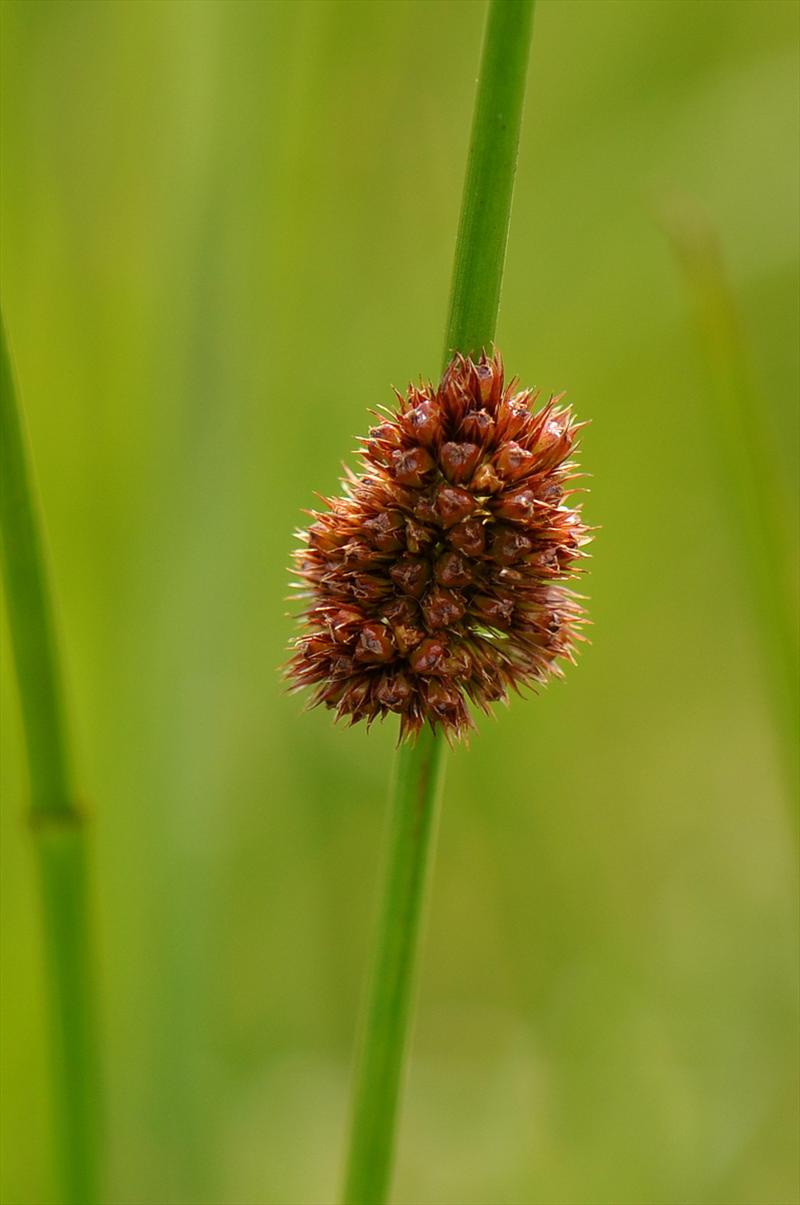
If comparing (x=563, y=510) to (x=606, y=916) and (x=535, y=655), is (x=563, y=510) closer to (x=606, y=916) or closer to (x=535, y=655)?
(x=535, y=655)

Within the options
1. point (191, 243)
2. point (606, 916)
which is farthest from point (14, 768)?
point (606, 916)

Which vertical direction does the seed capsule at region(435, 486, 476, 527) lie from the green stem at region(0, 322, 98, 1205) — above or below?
above

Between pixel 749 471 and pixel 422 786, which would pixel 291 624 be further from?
pixel 422 786

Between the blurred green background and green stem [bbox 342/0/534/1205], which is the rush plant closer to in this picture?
green stem [bbox 342/0/534/1205]

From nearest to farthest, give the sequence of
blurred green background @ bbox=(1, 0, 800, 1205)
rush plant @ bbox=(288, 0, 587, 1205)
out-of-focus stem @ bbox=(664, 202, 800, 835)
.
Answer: rush plant @ bbox=(288, 0, 587, 1205)
out-of-focus stem @ bbox=(664, 202, 800, 835)
blurred green background @ bbox=(1, 0, 800, 1205)

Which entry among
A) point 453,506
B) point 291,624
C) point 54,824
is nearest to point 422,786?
point 453,506

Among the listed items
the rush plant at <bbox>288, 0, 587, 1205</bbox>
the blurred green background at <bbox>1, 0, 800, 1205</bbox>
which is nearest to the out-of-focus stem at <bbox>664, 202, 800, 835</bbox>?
the rush plant at <bbox>288, 0, 587, 1205</bbox>
